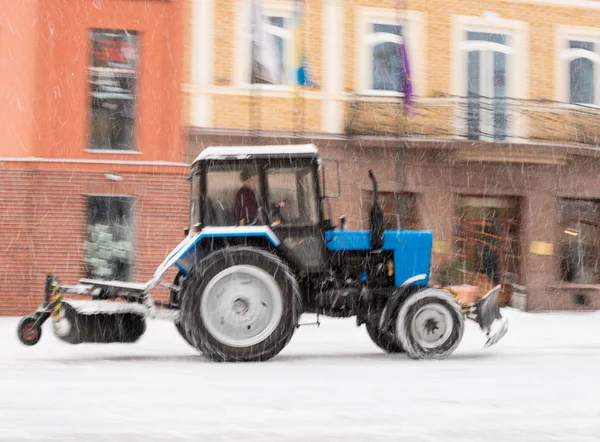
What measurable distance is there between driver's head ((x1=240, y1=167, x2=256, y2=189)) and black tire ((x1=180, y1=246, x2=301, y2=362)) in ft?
2.53

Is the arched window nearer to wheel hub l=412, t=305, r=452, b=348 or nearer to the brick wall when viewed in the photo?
the brick wall

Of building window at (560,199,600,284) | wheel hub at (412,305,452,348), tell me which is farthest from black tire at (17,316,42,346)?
building window at (560,199,600,284)

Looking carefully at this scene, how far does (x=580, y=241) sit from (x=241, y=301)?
43.8 ft

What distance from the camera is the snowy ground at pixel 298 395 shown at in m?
6.39

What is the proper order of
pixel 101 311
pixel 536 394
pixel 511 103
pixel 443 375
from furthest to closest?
1. pixel 511 103
2. pixel 101 311
3. pixel 443 375
4. pixel 536 394

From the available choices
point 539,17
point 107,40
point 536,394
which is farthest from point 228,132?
point 536,394

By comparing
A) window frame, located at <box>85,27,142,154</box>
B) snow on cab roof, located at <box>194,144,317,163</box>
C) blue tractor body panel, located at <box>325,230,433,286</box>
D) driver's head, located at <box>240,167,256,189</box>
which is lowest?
blue tractor body panel, located at <box>325,230,433,286</box>

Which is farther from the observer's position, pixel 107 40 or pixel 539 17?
pixel 539 17

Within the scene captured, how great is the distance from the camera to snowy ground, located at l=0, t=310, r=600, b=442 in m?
6.39

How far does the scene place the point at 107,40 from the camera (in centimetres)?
1928

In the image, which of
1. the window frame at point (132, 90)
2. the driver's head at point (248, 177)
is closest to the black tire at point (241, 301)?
the driver's head at point (248, 177)

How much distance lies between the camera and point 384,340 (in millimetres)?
11805

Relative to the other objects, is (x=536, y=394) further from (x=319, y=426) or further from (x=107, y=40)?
(x=107, y=40)

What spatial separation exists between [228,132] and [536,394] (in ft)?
40.4
